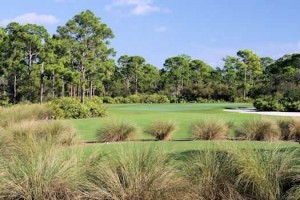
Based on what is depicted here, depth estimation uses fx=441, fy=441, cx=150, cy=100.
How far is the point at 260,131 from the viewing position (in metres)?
11.8

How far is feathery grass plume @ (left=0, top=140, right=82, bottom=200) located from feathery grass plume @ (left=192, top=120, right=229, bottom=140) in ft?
24.1

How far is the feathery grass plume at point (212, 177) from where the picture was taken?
14.3 feet

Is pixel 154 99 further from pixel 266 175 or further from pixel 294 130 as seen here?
pixel 266 175

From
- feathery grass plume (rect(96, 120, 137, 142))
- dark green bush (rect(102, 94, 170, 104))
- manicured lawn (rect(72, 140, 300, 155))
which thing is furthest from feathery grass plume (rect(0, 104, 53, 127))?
dark green bush (rect(102, 94, 170, 104))

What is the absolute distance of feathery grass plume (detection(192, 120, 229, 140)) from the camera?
38.7 ft

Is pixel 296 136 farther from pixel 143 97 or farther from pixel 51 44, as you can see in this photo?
pixel 143 97

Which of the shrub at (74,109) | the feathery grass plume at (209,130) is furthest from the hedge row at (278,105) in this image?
the feathery grass plume at (209,130)

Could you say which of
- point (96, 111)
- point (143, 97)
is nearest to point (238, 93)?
point (143, 97)

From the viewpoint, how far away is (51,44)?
37938mm

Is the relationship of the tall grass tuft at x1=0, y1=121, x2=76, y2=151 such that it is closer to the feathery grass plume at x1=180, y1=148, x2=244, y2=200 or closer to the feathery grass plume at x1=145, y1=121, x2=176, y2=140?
the feathery grass plume at x1=145, y1=121, x2=176, y2=140

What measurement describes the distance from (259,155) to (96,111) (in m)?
19.3

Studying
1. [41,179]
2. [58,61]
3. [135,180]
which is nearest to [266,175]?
[135,180]

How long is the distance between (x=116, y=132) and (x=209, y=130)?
248 centimetres

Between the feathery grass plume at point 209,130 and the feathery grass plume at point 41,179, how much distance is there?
736cm
